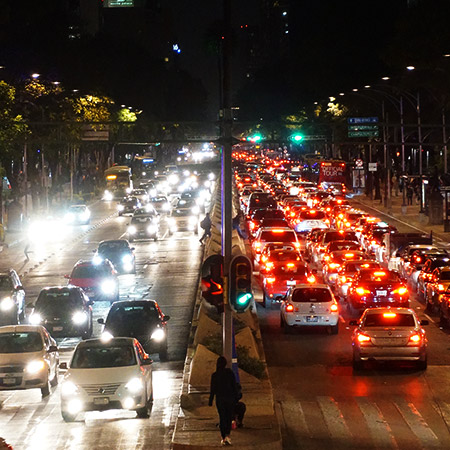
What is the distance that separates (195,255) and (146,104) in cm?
9772

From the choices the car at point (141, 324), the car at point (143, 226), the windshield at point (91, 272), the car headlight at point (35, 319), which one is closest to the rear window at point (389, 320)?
the car at point (141, 324)

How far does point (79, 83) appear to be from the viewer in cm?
9838

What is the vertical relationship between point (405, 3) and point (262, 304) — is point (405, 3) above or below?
above

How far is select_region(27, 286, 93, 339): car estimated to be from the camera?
2916 centimetres

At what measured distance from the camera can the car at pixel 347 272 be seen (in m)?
34.4

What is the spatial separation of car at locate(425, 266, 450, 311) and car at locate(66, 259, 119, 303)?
1083cm

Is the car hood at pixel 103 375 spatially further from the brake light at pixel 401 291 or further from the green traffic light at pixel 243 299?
the brake light at pixel 401 291

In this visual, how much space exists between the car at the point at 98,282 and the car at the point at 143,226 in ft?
76.5

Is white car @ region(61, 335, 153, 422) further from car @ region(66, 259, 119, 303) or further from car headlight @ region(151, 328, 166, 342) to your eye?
car @ region(66, 259, 119, 303)

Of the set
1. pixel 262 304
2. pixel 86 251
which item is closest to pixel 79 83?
pixel 86 251

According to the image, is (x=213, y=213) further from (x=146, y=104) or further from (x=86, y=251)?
(x=146, y=104)

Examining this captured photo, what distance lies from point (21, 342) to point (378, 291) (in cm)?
1264

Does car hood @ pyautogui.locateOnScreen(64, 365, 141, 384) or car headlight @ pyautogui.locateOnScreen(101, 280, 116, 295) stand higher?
car hood @ pyautogui.locateOnScreen(64, 365, 141, 384)

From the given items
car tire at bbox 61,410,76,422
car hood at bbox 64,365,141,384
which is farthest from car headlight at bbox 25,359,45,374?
car tire at bbox 61,410,76,422
